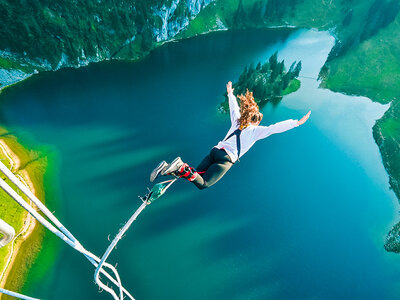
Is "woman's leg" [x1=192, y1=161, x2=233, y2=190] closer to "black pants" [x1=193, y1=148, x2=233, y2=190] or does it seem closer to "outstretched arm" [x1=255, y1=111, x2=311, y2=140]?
"black pants" [x1=193, y1=148, x2=233, y2=190]

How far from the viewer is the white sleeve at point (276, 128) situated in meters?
6.61

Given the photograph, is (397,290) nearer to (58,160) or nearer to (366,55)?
(58,160)

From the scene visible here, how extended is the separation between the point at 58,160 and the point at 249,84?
102 feet

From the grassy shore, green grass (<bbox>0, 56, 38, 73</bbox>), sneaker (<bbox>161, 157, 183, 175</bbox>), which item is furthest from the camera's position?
green grass (<bbox>0, 56, 38, 73</bbox>)

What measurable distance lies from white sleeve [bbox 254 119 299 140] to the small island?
115 feet

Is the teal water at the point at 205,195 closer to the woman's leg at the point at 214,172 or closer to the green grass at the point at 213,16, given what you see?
the woman's leg at the point at 214,172

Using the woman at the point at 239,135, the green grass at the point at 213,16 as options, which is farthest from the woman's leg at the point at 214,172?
the green grass at the point at 213,16

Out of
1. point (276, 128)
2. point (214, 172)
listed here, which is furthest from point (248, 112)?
point (214, 172)

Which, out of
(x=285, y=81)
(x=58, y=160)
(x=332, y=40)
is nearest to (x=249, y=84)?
(x=285, y=81)

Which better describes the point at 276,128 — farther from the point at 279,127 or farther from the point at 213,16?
the point at 213,16

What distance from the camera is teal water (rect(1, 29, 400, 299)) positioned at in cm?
2098

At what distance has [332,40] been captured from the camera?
77.5 meters

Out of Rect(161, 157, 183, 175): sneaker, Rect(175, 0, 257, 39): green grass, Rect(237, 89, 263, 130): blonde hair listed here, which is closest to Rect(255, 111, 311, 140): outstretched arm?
Rect(237, 89, 263, 130): blonde hair

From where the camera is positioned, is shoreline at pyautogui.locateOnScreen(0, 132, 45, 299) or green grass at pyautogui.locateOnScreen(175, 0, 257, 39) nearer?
shoreline at pyautogui.locateOnScreen(0, 132, 45, 299)
